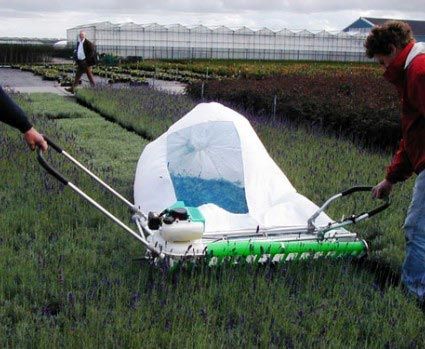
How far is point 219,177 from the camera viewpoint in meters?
5.52

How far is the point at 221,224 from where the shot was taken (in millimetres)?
4562

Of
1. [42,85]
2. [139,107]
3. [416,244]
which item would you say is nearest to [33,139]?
[416,244]

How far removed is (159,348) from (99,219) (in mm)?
2066

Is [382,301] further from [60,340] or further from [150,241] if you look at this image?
[60,340]

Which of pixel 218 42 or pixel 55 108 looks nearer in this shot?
pixel 55 108

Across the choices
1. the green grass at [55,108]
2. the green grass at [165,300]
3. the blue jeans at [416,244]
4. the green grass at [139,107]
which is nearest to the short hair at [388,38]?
the blue jeans at [416,244]

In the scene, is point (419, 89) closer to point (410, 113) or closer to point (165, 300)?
point (410, 113)

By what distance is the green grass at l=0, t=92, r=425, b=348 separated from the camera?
9.93ft

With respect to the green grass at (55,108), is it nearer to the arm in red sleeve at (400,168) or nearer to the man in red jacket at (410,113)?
the arm in red sleeve at (400,168)

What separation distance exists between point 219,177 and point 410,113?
220 cm

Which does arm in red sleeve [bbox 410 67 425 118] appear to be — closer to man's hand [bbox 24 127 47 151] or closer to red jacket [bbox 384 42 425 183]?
red jacket [bbox 384 42 425 183]

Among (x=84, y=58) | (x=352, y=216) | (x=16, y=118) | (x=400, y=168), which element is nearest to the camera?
(x=16, y=118)

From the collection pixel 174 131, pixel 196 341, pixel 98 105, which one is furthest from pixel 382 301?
pixel 98 105

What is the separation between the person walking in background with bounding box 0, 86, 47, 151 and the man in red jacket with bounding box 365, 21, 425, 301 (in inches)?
78.2
